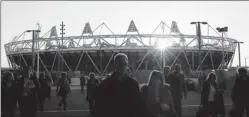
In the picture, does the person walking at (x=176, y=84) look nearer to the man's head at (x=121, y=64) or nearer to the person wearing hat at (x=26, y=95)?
the person wearing hat at (x=26, y=95)

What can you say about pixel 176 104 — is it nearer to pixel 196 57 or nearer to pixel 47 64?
pixel 196 57

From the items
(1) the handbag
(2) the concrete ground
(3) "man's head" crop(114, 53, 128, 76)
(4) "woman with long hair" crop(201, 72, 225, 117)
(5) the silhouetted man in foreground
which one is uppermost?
(3) "man's head" crop(114, 53, 128, 76)

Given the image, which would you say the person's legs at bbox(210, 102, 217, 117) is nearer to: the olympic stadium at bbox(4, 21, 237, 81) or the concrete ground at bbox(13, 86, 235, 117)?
the concrete ground at bbox(13, 86, 235, 117)

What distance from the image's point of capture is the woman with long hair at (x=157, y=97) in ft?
14.3

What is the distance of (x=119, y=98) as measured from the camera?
2986 mm

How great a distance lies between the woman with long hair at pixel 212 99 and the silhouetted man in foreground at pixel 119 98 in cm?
313

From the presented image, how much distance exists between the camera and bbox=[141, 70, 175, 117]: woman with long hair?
4.37 meters

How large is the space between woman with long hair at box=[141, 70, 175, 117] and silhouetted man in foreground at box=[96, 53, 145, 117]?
4.26ft

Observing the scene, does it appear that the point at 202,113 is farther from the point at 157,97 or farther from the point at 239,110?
the point at 157,97

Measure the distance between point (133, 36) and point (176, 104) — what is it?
122 feet

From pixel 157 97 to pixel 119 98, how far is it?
1615mm

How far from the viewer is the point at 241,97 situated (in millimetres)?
Answer: 5605

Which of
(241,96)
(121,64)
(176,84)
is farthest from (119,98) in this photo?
(176,84)

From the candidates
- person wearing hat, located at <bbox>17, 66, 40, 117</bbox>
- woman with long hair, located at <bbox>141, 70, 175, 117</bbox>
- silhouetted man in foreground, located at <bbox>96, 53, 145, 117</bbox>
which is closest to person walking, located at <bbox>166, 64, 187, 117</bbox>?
woman with long hair, located at <bbox>141, 70, 175, 117</bbox>
